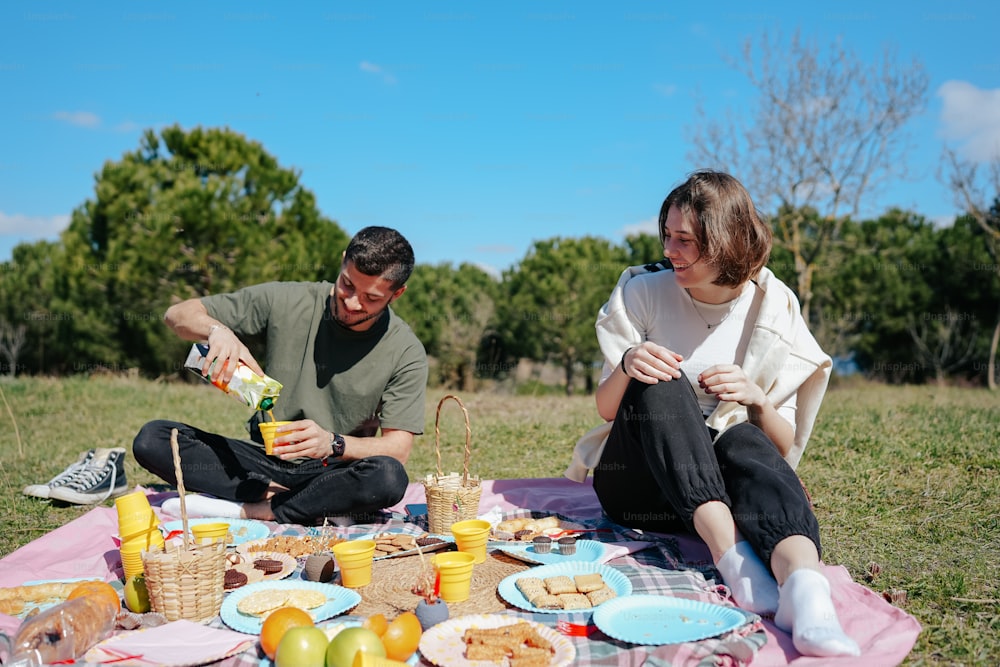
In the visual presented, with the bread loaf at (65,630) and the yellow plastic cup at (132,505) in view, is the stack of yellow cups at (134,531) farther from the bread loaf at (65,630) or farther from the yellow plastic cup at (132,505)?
the bread loaf at (65,630)

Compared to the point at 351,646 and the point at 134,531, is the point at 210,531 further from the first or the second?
the point at 351,646

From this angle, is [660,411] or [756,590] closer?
[756,590]

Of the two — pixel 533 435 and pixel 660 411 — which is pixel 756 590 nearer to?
pixel 660 411

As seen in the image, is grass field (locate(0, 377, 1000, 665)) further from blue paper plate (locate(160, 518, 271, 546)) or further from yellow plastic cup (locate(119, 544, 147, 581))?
yellow plastic cup (locate(119, 544, 147, 581))

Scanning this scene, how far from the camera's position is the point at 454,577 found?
8.45 feet

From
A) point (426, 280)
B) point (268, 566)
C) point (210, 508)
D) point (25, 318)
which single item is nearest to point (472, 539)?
point (268, 566)

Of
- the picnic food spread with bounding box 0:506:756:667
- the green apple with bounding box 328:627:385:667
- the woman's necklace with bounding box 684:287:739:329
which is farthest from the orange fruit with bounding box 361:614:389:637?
the woman's necklace with bounding box 684:287:739:329

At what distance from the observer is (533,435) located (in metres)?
6.45

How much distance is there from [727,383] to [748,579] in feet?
2.46

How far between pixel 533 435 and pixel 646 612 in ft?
13.0

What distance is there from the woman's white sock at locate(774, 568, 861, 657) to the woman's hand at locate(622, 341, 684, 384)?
2.77 ft

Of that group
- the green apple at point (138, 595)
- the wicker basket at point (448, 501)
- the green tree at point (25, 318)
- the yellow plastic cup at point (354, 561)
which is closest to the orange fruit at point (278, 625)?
the yellow plastic cup at point (354, 561)

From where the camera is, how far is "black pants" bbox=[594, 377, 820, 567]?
2.53 metres

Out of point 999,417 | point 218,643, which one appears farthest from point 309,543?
point 999,417
